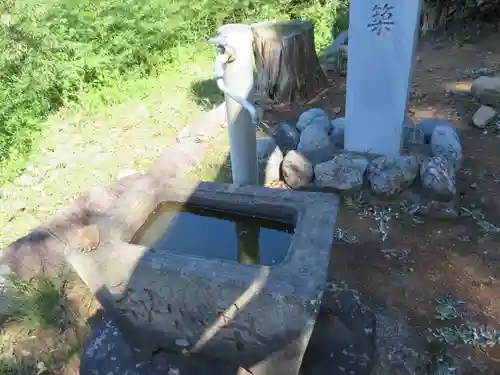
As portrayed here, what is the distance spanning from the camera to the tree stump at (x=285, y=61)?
4523mm

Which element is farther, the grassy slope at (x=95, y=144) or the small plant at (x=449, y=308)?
the grassy slope at (x=95, y=144)

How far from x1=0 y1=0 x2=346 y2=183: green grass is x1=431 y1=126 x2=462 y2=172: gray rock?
11.1 feet

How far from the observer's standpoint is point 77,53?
4680 millimetres

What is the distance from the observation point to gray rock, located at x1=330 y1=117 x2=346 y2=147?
3.53 meters

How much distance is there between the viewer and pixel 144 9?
5250mm

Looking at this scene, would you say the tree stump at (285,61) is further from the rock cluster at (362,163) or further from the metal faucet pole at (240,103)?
the metal faucet pole at (240,103)

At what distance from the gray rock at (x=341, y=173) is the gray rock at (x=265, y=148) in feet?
1.28

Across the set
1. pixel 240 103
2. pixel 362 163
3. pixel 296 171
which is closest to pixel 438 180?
pixel 362 163

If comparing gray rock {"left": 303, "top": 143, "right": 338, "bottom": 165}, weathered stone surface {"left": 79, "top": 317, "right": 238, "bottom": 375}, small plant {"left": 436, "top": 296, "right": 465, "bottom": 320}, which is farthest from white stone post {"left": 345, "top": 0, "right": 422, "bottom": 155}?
weathered stone surface {"left": 79, "top": 317, "right": 238, "bottom": 375}

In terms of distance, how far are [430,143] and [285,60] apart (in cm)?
187

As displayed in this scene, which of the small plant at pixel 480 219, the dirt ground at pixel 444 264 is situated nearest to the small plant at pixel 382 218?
the dirt ground at pixel 444 264

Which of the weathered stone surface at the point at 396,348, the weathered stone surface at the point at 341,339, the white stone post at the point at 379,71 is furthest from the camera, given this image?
the white stone post at the point at 379,71

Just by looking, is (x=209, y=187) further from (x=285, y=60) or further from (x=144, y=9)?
(x=144, y=9)

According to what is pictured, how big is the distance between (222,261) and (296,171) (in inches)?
73.7
